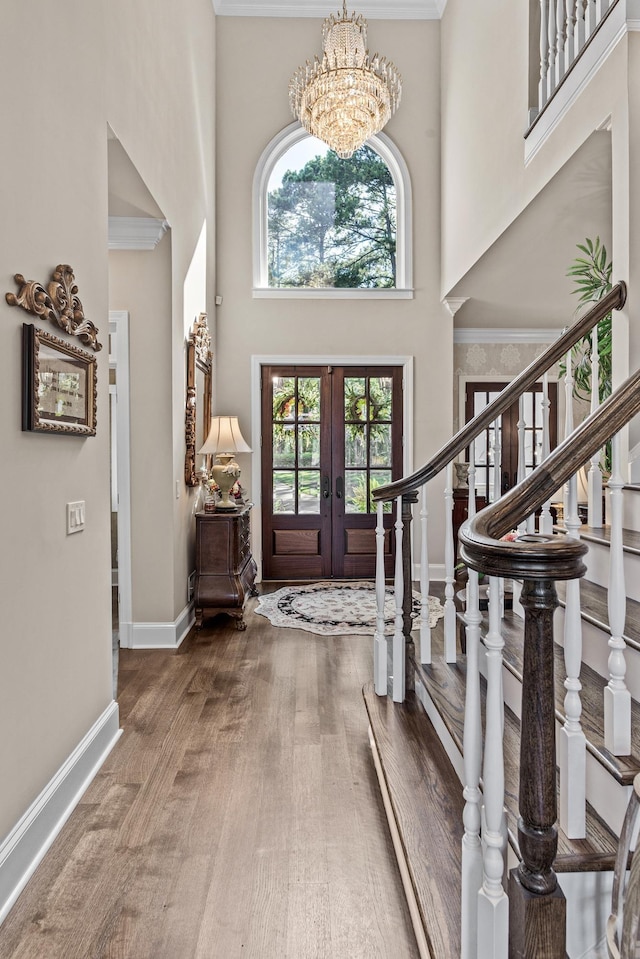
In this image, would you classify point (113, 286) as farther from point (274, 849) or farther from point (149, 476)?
point (274, 849)

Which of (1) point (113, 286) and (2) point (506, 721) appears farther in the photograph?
(1) point (113, 286)

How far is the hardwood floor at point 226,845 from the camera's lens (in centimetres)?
161

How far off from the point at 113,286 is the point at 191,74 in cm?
205

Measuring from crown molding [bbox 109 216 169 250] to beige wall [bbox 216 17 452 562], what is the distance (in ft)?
7.35

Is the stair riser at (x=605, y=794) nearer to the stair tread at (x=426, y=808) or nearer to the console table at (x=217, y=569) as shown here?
the stair tread at (x=426, y=808)

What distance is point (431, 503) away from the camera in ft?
20.5

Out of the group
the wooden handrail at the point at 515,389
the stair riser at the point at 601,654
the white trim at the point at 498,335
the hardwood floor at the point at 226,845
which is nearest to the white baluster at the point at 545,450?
the wooden handrail at the point at 515,389

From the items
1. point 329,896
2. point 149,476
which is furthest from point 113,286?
point 329,896

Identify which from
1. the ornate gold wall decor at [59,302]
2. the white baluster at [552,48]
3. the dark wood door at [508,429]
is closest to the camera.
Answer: the ornate gold wall decor at [59,302]

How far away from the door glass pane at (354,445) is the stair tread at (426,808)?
3791 mm

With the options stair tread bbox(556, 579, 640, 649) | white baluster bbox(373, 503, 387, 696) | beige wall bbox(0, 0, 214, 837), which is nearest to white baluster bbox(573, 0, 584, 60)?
beige wall bbox(0, 0, 214, 837)

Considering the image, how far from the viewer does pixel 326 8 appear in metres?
6.06

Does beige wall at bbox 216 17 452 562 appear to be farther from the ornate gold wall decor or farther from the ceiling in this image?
the ornate gold wall decor

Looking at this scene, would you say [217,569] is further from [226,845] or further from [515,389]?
[515,389]
